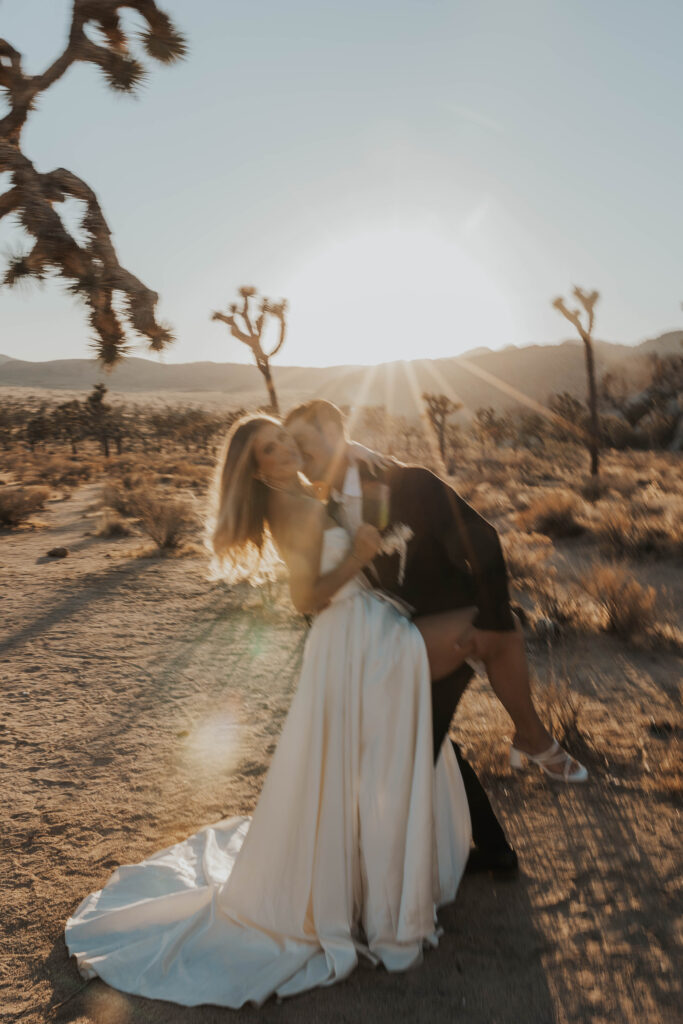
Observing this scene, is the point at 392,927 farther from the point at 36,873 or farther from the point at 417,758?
the point at 36,873

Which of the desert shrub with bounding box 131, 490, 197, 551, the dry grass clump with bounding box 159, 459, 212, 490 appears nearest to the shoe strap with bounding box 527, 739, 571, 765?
the desert shrub with bounding box 131, 490, 197, 551

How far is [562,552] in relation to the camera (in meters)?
9.02

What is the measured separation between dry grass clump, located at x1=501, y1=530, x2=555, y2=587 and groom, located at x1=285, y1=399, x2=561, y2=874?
14.9ft

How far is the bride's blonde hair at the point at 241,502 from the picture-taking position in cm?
233

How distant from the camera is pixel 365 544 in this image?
2100mm

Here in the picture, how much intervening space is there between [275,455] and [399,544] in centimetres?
54

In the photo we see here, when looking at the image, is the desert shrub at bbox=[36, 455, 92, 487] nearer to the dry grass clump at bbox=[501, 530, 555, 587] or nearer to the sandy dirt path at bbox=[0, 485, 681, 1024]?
the dry grass clump at bbox=[501, 530, 555, 587]

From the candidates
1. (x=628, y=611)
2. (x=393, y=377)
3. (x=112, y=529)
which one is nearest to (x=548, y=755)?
(x=628, y=611)

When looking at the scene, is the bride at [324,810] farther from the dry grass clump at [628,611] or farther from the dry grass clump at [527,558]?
the dry grass clump at [527,558]

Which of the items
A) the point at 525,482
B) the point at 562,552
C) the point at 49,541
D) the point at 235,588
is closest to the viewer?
the point at 235,588

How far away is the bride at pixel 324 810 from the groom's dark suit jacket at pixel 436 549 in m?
0.13

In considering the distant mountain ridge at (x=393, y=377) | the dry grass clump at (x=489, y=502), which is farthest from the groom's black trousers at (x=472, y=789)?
the distant mountain ridge at (x=393, y=377)

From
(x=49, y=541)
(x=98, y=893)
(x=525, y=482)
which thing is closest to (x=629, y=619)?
Result: (x=98, y=893)

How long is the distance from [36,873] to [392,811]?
5.71 ft
